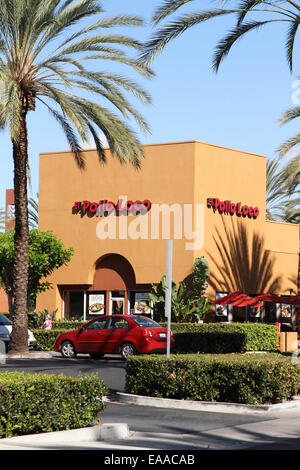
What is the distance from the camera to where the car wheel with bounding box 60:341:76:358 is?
2678 cm

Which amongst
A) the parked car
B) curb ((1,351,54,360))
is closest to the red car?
curb ((1,351,54,360))

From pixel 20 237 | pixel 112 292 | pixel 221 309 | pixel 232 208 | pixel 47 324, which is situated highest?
pixel 232 208

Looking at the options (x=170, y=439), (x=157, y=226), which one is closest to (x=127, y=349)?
(x=157, y=226)

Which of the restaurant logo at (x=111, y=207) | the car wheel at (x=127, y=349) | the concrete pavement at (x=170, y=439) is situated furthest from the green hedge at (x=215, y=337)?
the concrete pavement at (x=170, y=439)

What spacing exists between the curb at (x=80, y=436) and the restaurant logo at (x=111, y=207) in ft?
83.4

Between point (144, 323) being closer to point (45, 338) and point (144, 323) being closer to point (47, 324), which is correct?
point (45, 338)

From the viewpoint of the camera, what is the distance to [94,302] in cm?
3838

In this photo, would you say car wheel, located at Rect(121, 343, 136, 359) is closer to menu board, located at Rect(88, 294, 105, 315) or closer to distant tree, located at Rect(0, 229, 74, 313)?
distant tree, located at Rect(0, 229, 74, 313)

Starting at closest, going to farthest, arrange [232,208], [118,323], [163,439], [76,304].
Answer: [163,439], [118,323], [232,208], [76,304]

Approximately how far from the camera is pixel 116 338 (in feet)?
84.1

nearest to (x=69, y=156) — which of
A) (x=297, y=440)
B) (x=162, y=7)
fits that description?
(x=162, y=7)

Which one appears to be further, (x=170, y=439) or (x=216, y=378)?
(x=216, y=378)

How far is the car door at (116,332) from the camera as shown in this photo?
83.8ft

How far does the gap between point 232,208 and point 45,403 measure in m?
26.8
